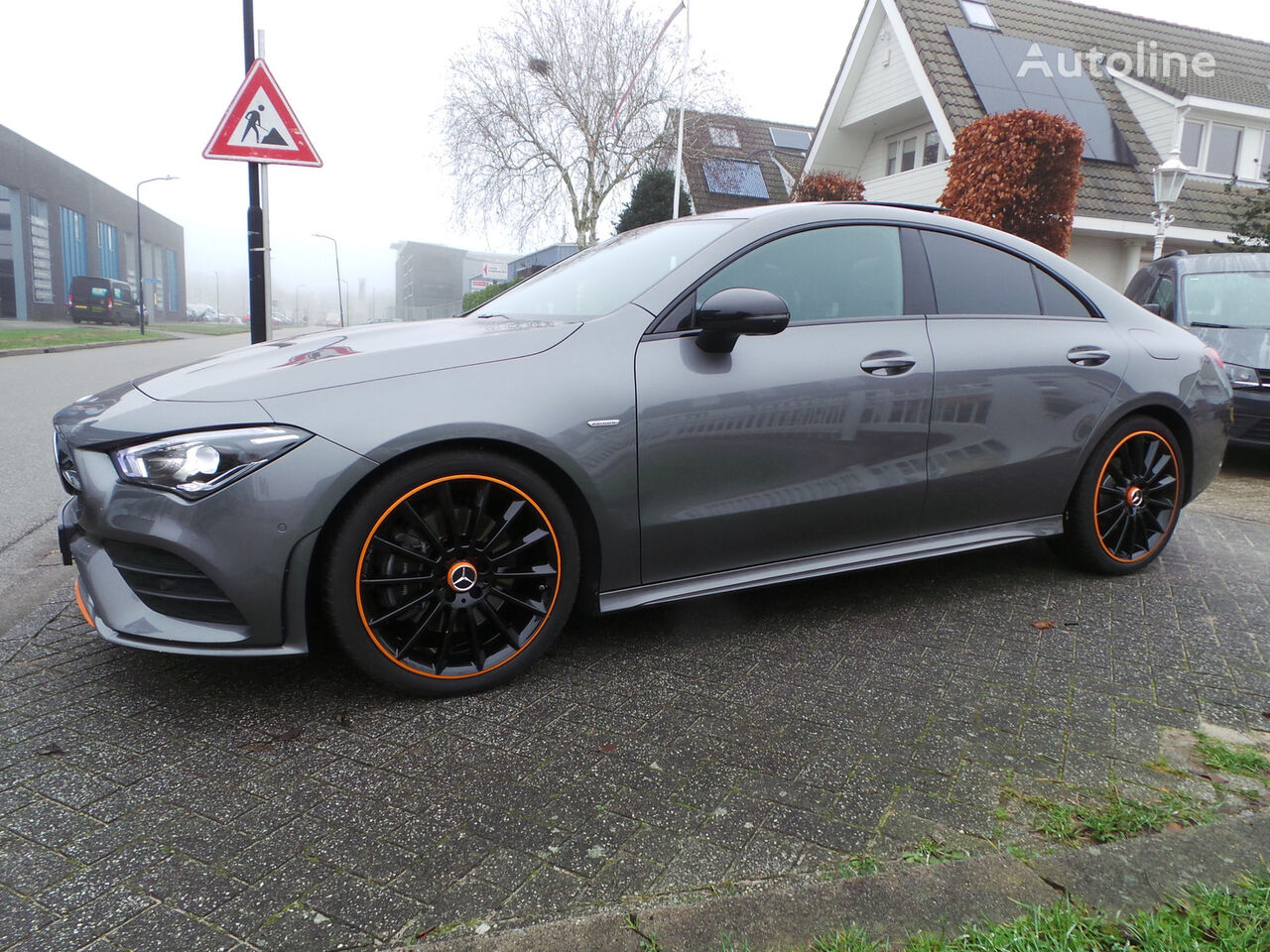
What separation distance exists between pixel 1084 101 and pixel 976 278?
18712 mm

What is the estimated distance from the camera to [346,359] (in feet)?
8.31

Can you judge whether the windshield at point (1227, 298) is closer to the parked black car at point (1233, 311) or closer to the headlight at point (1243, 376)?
the parked black car at point (1233, 311)

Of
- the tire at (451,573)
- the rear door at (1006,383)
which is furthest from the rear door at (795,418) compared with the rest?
the tire at (451,573)

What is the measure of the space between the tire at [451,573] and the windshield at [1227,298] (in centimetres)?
714

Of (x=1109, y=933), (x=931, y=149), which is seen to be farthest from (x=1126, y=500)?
(x=931, y=149)

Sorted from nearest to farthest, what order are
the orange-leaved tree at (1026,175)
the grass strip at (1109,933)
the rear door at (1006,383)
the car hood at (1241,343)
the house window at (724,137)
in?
the grass strip at (1109,933)
the rear door at (1006,383)
the car hood at (1241,343)
the orange-leaved tree at (1026,175)
the house window at (724,137)

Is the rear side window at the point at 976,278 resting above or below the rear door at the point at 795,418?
above

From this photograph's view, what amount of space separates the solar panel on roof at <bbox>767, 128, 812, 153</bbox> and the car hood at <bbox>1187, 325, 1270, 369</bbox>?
87.8 ft

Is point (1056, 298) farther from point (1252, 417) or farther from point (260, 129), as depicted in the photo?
point (260, 129)

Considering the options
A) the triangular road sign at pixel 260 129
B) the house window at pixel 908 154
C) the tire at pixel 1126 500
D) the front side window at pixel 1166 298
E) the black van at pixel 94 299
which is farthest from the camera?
the black van at pixel 94 299

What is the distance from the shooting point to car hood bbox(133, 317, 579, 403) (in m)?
2.41

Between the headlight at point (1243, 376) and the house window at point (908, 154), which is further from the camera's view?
the house window at point (908, 154)

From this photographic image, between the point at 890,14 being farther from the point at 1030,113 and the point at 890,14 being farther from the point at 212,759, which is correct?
the point at 212,759

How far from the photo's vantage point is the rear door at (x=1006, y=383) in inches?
129
